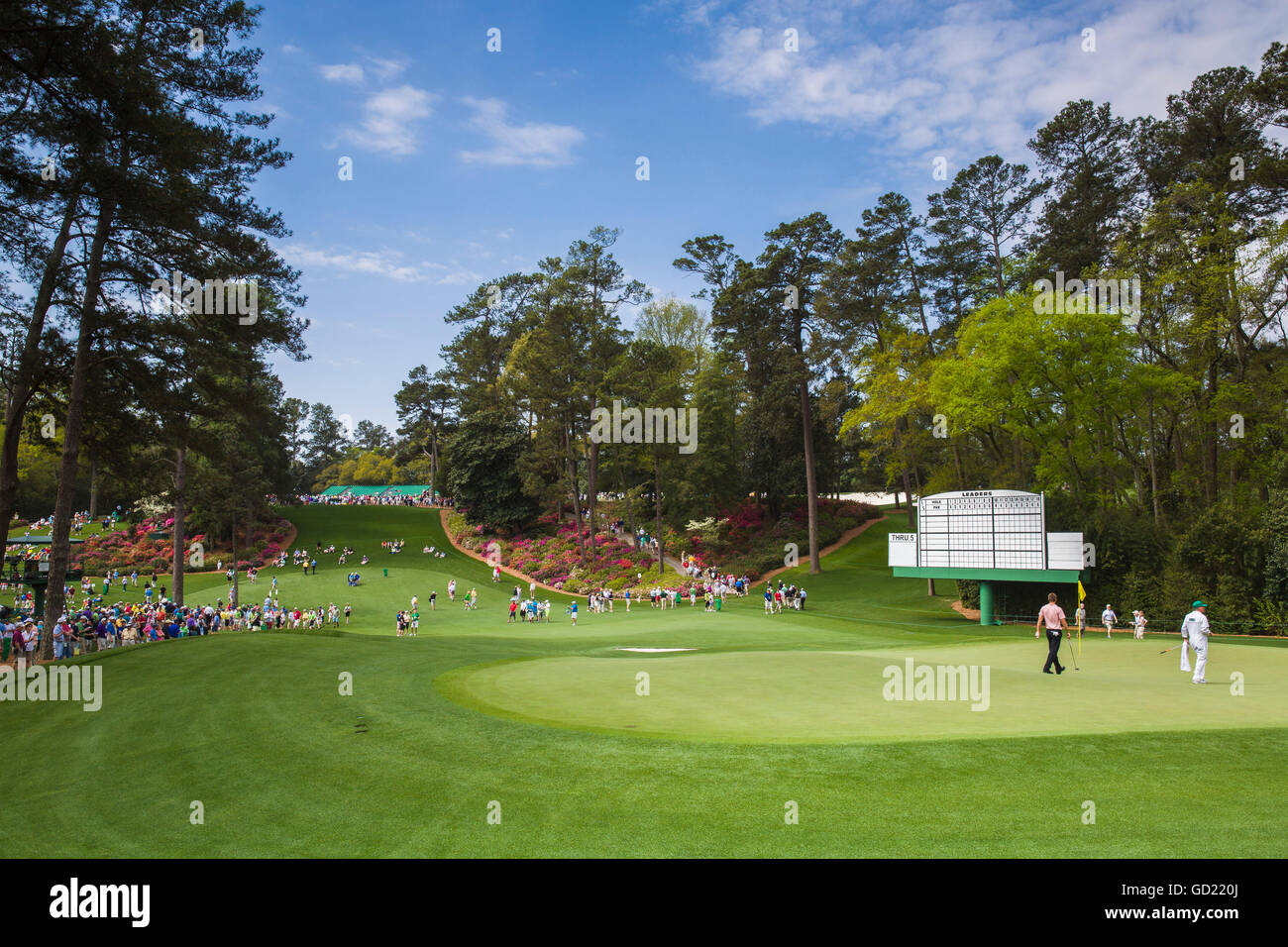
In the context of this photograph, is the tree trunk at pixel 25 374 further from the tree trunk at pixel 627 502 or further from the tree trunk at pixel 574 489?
the tree trunk at pixel 627 502

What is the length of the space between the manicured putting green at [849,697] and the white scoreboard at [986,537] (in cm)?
1131

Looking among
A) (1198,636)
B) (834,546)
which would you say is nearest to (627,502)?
(834,546)

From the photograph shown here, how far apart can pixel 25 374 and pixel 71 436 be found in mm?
2136

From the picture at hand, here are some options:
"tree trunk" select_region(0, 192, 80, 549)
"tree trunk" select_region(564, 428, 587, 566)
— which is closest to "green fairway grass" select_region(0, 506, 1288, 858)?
"tree trunk" select_region(0, 192, 80, 549)

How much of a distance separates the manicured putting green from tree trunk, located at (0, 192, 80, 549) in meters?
13.0

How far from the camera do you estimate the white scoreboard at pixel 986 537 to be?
3141cm

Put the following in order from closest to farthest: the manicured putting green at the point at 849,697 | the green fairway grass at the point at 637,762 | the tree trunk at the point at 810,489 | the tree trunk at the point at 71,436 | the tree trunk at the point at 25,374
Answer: the green fairway grass at the point at 637,762 < the manicured putting green at the point at 849,697 < the tree trunk at the point at 25,374 < the tree trunk at the point at 71,436 < the tree trunk at the point at 810,489

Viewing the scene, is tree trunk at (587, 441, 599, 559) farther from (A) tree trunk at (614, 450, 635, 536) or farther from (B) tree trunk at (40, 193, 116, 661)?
(B) tree trunk at (40, 193, 116, 661)

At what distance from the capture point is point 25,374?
18594 mm

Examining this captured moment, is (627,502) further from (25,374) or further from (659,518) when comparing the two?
(25,374)

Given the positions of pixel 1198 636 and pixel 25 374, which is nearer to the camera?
pixel 1198 636

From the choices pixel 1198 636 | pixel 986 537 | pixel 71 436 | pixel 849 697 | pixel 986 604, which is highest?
pixel 71 436

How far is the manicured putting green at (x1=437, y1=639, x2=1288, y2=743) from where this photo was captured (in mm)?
10562

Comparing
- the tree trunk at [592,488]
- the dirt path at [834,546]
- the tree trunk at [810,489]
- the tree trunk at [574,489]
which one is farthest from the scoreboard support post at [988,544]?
the tree trunk at [574,489]
